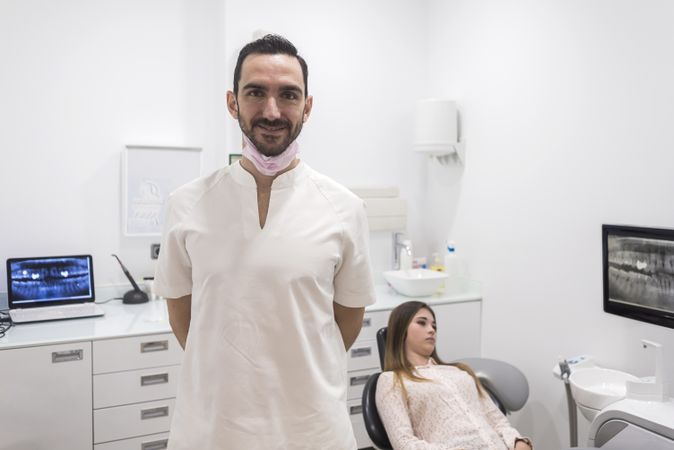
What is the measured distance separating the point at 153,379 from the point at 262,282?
156cm

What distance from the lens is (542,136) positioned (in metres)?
2.65

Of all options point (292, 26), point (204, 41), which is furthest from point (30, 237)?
point (292, 26)

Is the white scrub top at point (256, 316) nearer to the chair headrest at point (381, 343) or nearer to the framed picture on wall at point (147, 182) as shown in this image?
the chair headrest at point (381, 343)

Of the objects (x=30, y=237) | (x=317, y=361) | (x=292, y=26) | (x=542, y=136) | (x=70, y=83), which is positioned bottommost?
(x=317, y=361)

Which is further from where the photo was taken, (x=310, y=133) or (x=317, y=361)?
(x=310, y=133)

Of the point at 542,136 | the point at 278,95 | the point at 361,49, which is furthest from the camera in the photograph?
the point at 361,49

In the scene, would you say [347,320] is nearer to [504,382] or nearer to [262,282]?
[262,282]

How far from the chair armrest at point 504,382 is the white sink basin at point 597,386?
244 mm

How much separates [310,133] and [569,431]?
6.76 feet

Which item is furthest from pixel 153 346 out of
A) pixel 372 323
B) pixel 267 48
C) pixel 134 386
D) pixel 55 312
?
pixel 267 48

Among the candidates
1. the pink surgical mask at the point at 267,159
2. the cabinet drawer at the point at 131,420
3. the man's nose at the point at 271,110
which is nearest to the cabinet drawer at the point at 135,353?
the cabinet drawer at the point at 131,420

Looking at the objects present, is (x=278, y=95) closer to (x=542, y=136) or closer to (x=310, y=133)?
(x=542, y=136)

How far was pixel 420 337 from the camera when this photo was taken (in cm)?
225

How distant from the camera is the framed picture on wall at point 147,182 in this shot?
289 cm
